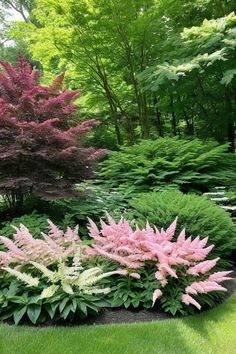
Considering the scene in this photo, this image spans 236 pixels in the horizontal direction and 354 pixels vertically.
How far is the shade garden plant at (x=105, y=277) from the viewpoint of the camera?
118 inches

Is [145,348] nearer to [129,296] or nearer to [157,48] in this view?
[129,296]

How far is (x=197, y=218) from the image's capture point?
414 cm

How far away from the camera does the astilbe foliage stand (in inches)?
125

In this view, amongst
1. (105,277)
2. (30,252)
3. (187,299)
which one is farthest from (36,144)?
(187,299)

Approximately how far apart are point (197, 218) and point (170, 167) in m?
1.86

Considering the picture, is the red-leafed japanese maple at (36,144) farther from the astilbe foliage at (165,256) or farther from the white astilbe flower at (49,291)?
the white astilbe flower at (49,291)

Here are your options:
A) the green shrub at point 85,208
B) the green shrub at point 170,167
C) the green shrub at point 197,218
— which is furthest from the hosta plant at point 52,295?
the green shrub at point 170,167

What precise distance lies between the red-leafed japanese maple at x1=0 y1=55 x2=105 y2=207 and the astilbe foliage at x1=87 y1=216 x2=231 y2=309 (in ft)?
3.98

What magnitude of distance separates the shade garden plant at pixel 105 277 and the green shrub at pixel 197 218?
0.50 meters

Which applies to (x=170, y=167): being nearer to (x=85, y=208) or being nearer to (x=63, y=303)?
(x=85, y=208)

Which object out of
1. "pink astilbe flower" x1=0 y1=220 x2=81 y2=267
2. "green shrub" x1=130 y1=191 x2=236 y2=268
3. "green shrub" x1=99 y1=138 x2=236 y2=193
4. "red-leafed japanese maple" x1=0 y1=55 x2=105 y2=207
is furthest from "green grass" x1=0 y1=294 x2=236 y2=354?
"green shrub" x1=99 y1=138 x2=236 y2=193

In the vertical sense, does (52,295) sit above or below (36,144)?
below

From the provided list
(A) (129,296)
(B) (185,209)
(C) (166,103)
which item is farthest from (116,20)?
(A) (129,296)

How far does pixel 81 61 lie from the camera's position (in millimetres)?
8219
